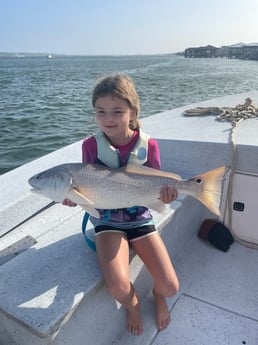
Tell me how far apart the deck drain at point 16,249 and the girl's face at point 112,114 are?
0.89 m

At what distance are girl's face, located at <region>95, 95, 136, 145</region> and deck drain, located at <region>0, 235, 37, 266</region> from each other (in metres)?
0.89

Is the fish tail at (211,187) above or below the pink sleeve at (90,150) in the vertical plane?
below

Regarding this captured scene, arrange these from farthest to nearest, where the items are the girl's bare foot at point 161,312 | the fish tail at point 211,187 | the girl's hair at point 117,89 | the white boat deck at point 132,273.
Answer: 1. the girl's bare foot at point 161,312
2. the girl's hair at point 117,89
3. the fish tail at point 211,187
4. the white boat deck at point 132,273

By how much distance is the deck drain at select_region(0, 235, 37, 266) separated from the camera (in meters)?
2.15

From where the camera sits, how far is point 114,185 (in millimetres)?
1972

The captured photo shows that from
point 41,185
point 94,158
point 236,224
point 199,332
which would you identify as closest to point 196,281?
point 199,332

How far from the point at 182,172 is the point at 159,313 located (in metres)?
1.37

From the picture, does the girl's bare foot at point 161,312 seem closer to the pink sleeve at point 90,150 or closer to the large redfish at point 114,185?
the large redfish at point 114,185

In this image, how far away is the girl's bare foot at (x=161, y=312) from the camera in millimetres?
2254

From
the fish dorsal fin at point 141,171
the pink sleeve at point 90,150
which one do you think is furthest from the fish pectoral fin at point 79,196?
the pink sleeve at point 90,150

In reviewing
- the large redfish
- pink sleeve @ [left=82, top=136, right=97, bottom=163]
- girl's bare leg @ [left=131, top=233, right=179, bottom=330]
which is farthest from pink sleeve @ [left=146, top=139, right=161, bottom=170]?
girl's bare leg @ [left=131, top=233, right=179, bottom=330]

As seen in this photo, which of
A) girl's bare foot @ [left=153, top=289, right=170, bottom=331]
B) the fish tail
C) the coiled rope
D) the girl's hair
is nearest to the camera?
the fish tail

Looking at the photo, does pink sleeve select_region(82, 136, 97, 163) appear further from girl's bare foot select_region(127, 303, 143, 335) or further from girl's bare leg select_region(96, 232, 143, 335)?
girl's bare foot select_region(127, 303, 143, 335)

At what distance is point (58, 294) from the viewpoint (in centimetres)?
177
